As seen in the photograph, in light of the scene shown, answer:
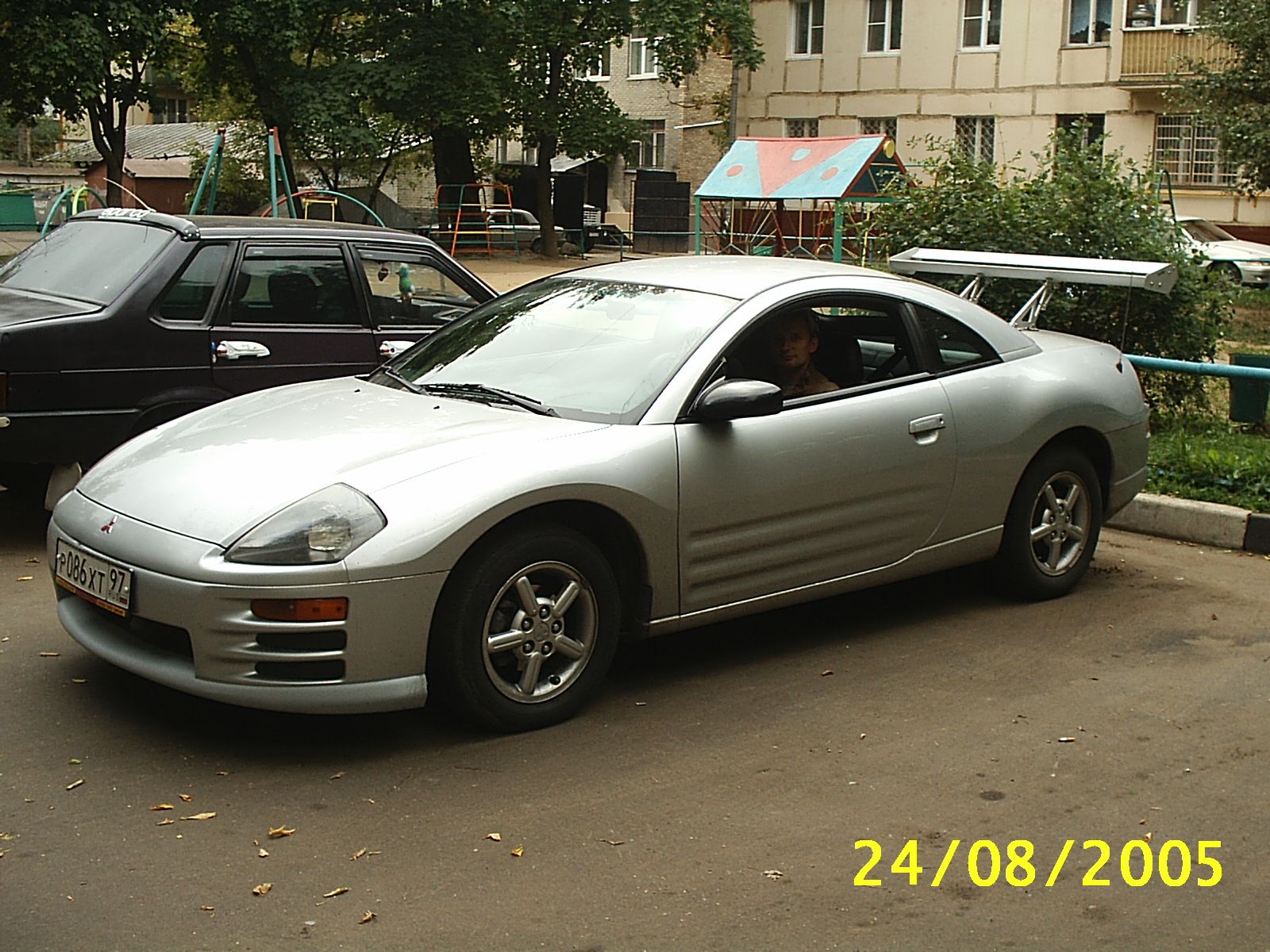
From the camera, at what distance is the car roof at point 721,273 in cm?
600

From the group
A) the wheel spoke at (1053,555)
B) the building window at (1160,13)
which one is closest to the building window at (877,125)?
the building window at (1160,13)

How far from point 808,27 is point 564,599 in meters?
43.3

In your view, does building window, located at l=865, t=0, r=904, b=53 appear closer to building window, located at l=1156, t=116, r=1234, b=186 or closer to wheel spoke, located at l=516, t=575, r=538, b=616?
building window, located at l=1156, t=116, r=1234, b=186

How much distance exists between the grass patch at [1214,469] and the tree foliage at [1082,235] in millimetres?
944

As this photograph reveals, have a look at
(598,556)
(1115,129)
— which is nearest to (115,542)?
(598,556)

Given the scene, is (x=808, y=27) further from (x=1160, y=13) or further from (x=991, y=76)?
(x=1160, y=13)

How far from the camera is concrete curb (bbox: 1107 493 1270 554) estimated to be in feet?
26.2

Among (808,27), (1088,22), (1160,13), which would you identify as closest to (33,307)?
Result: (1160,13)

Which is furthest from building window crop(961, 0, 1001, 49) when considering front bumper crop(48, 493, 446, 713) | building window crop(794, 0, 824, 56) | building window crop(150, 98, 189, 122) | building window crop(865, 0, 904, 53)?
building window crop(150, 98, 189, 122)

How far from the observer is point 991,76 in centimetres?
4091

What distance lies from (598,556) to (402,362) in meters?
1.63

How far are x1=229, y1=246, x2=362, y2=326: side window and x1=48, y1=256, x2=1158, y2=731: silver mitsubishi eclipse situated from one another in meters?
1.94

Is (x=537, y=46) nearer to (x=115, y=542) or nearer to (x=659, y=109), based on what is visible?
(x=659, y=109)

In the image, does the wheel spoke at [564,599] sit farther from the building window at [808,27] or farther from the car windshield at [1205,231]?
the building window at [808,27]
